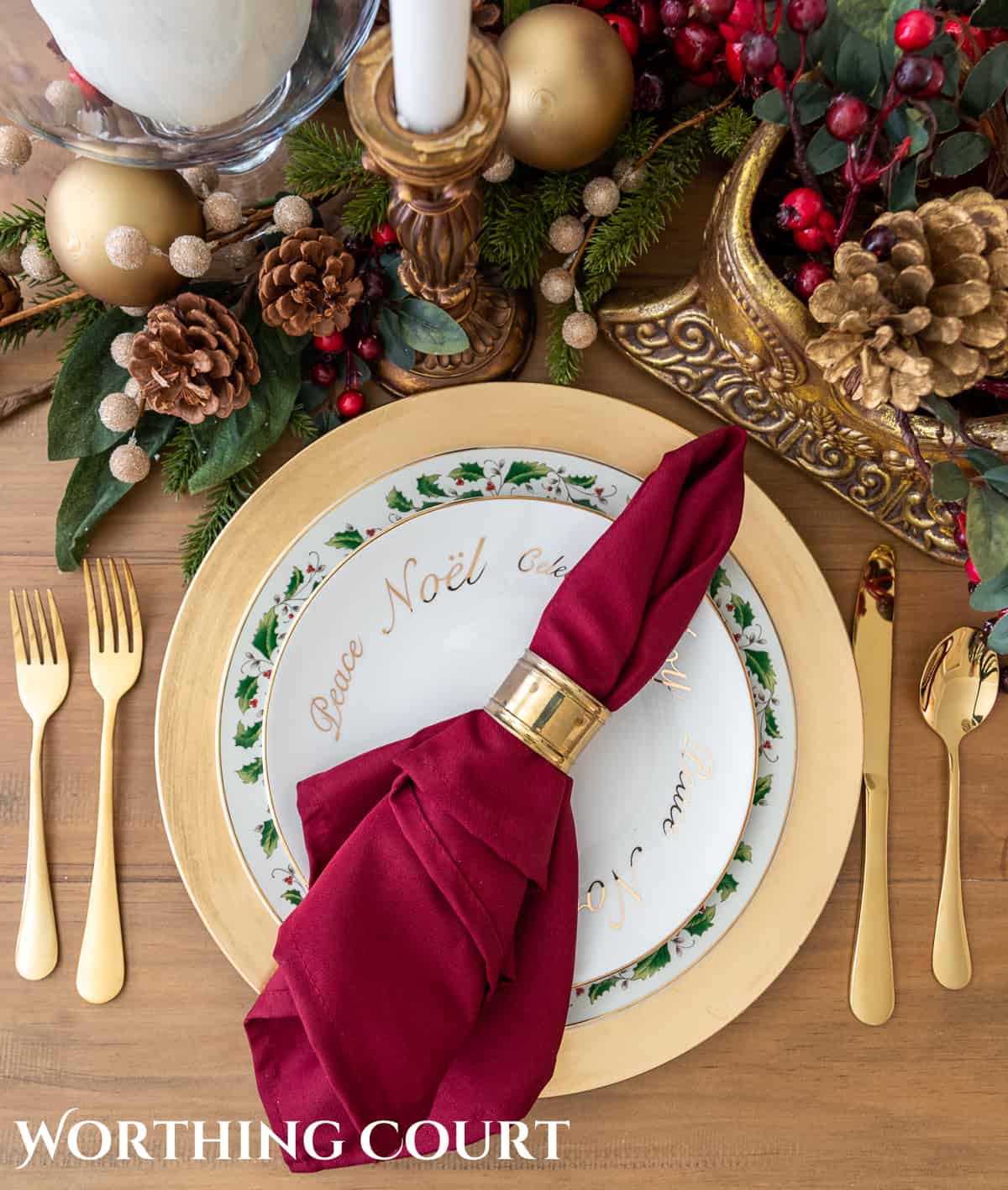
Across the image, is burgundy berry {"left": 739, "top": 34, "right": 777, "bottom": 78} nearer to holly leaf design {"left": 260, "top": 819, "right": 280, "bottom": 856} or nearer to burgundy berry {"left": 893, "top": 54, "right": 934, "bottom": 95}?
burgundy berry {"left": 893, "top": 54, "right": 934, "bottom": 95}

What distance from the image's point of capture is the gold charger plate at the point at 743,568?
519 millimetres

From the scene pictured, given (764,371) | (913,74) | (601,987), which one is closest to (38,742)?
(601,987)

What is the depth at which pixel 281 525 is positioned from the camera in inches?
21.0

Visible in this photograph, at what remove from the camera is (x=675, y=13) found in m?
0.51

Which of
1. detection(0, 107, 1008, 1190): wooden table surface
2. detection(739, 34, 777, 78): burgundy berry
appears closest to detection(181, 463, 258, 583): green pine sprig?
detection(0, 107, 1008, 1190): wooden table surface

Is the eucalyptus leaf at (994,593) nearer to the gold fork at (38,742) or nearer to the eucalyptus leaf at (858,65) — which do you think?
the eucalyptus leaf at (858,65)

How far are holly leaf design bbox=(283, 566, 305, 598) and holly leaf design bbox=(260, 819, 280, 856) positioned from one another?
0.42 feet

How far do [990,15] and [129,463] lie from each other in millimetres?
501

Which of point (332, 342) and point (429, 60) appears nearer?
point (429, 60)

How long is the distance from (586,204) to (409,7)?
0.90 feet

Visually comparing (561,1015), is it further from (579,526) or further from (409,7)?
(409,7)

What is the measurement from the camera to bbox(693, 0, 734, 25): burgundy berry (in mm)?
485

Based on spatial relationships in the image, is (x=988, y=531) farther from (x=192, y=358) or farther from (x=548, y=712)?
(x=192, y=358)

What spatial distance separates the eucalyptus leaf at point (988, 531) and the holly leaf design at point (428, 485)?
28 cm
